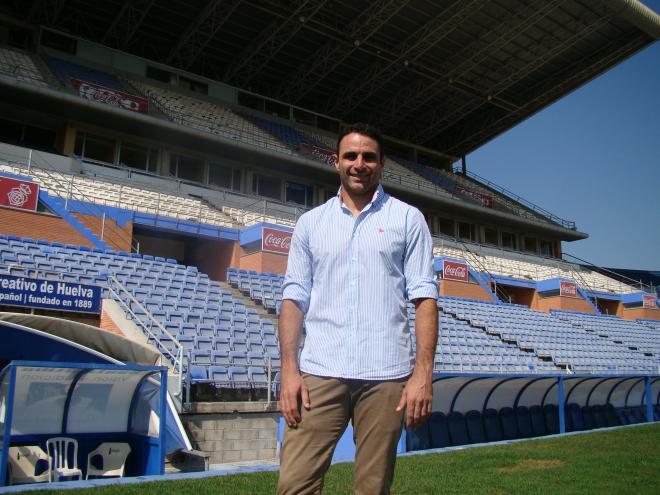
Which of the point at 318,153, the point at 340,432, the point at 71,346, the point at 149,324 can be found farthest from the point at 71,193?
the point at 340,432

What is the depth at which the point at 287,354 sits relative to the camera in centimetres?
254

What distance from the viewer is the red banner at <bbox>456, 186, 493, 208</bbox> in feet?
129

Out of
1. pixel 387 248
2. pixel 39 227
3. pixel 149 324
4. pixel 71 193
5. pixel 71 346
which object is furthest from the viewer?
pixel 71 193

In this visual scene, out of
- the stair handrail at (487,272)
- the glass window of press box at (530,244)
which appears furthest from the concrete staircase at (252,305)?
the glass window of press box at (530,244)

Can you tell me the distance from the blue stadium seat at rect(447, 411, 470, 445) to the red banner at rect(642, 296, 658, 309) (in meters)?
28.2

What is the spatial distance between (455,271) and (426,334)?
80.1 feet

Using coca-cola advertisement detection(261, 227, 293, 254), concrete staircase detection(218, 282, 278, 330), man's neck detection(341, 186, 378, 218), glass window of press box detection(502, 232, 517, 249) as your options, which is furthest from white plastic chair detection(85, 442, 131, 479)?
glass window of press box detection(502, 232, 517, 249)

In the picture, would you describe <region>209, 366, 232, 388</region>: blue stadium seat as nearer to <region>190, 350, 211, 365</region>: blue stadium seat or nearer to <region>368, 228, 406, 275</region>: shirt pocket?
<region>190, 350, 211, 365</region>: blue stadium seat

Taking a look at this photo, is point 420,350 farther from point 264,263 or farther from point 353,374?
point 264,263

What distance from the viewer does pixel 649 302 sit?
34625mm

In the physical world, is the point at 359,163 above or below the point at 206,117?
below

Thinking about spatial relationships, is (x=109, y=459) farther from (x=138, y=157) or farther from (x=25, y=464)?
(x=138, y=157)

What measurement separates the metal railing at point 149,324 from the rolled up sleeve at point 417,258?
7.07 meters

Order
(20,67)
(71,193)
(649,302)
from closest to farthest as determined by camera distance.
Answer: (71,193) < (20,67) < (649,302)
